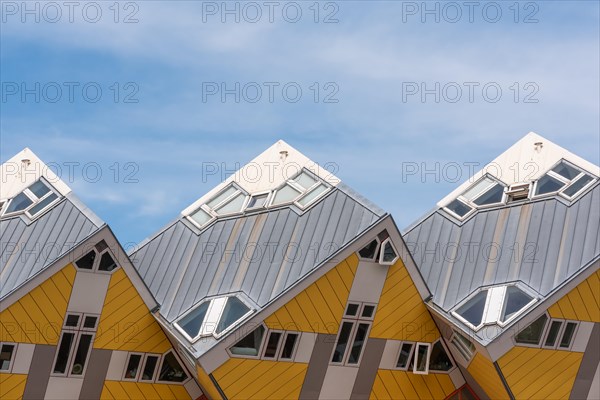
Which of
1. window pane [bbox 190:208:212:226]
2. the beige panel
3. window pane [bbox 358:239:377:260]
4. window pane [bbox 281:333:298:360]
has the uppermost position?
window pane [bbox 190:208:212:226]

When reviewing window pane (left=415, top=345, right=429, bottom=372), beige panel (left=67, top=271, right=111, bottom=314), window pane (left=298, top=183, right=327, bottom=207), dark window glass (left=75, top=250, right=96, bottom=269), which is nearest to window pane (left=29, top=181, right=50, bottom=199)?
dark window glass (left=75, top=250, right=96, bottom=269)

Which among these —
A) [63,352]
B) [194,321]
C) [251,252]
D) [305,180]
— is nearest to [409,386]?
[251,252]

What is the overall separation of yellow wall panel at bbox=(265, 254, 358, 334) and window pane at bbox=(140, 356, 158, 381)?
14.5 feet

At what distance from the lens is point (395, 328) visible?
2939 centimetres

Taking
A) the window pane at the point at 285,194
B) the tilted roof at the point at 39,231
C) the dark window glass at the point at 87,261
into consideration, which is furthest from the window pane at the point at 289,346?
the tilted roof at the point at 39,231

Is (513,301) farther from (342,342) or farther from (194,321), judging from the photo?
(194,321)

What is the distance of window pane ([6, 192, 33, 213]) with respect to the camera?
1225 inches

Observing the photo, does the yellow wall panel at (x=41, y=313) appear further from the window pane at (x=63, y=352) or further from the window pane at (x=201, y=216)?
the window pane at (x=201, y=216)

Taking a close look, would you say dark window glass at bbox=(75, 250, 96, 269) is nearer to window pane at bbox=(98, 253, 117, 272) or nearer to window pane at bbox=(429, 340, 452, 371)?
window pane at bbox=(98, 253, 117, 272)

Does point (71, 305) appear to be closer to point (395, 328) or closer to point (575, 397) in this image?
point (395, 328)

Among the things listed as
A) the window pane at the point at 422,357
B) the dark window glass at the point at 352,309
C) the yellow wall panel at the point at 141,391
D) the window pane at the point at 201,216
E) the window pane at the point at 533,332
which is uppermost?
the window pane at the point at 201,216

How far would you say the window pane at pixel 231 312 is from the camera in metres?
27.2

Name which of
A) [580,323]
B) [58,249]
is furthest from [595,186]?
[58,249]

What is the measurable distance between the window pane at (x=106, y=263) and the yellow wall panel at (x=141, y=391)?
3.69 metres
